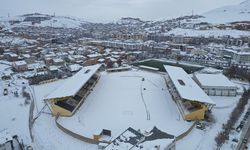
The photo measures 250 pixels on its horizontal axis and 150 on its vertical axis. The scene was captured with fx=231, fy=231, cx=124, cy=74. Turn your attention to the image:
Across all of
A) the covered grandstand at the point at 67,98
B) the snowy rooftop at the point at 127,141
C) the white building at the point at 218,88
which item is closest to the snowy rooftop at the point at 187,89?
the white building at the point at 218,88

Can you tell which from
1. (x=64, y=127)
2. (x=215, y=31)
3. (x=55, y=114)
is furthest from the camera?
(x=215, y=31)

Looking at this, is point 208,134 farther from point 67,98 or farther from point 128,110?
point 67,98

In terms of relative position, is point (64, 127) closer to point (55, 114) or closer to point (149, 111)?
point (55, 114)

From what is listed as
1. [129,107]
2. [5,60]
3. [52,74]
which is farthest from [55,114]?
[5,60]

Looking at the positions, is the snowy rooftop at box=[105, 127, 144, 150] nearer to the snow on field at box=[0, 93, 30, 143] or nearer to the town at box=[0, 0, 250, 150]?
the town at box=[0, 0, 250, 150]

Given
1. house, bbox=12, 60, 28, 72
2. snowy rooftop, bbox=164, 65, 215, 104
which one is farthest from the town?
house, bbox=12, 60, 28, 72

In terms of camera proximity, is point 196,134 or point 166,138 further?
point 196,134

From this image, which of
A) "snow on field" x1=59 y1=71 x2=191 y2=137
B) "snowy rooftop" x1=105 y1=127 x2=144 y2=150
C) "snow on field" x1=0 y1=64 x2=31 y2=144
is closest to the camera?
"snowy rooftop" x1=105 y1=127 x2=144 y2=150

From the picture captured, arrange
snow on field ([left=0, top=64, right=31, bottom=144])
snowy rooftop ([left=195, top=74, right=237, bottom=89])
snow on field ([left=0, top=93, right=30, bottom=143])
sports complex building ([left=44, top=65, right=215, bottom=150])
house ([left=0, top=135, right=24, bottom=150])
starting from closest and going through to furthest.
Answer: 1. sports complex building ([left=44, top=65, right=215, bottom=150])
2. house ([left=0, top=135, right=24, bottom=150])
3. snow on field ([left=0, top=64, right=31, bottom=144])
4. snow on field ([left=0, top=93, right=30, bottom=143])
5. snowy rooftop ([left=195, top=74, right=237, bottom=89])
